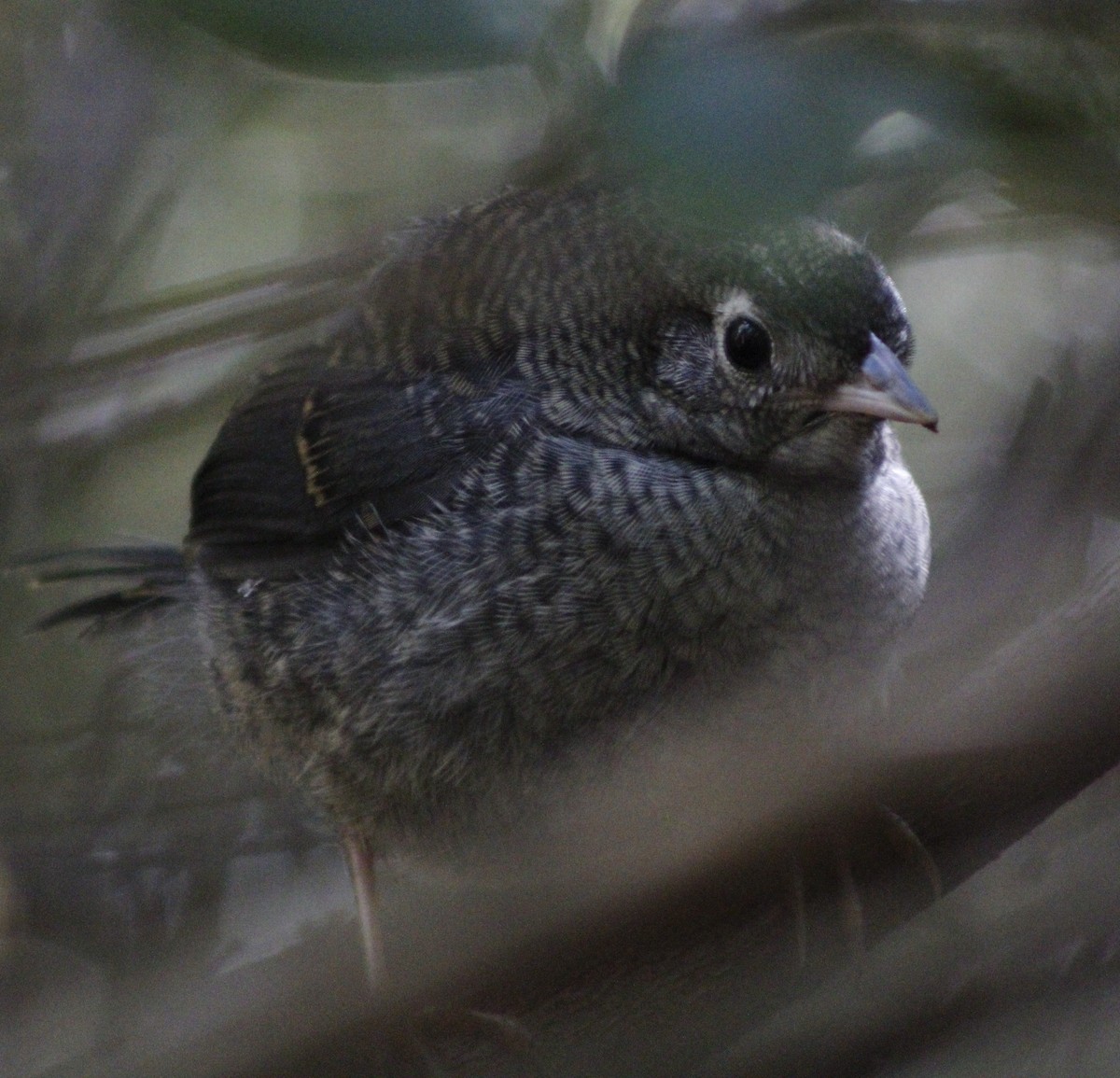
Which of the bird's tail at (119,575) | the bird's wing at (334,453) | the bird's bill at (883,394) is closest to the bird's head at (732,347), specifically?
the bird's bill at (883,394)

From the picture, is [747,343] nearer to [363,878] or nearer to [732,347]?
[732,347]

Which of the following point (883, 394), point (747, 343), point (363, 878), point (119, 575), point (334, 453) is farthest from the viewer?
point (119, 575)

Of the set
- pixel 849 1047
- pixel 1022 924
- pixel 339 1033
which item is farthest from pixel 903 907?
pixel 339 1033

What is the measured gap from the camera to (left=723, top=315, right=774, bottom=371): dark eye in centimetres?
220

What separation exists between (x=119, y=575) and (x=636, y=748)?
1.41 metres

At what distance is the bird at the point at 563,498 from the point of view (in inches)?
87.7

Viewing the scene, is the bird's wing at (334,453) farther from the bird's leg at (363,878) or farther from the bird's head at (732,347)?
the bird's leg at (363,878)

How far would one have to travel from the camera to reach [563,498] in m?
2.31

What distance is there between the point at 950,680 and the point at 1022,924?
36 cm

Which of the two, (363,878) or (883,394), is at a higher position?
(883,394)

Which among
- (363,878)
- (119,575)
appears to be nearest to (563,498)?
(363,878)

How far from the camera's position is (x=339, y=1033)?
1.12 m

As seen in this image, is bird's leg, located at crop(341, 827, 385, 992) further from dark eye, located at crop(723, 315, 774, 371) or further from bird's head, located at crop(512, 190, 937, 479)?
dark eye, located at crop(723, 315, 774, 371)

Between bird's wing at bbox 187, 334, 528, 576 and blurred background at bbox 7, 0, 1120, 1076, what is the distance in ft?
0.53
